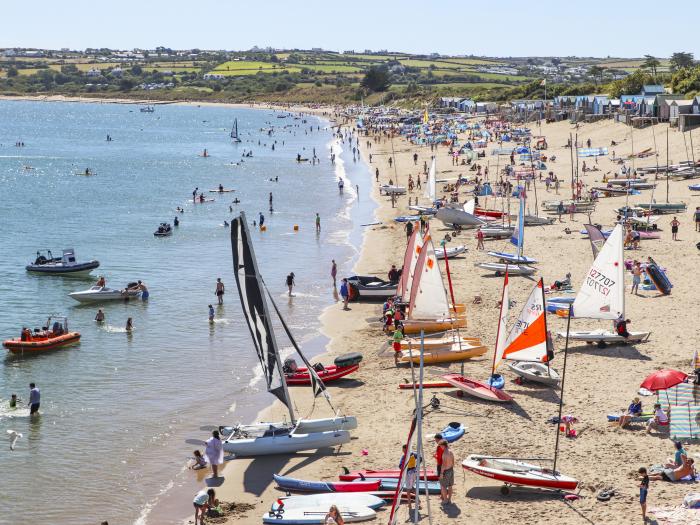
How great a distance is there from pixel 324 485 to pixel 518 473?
4.46 meters

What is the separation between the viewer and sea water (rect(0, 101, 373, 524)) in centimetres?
2356

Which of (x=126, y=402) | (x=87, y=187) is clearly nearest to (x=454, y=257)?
(x=126, y=402)

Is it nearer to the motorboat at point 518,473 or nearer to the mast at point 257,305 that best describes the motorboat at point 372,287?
the mast at point 257,305

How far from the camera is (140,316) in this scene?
129 ft

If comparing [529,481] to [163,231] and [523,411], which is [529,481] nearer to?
[523,411]

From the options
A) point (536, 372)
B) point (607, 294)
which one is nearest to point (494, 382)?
point (536, 372)

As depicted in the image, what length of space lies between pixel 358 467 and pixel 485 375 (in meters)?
7.13

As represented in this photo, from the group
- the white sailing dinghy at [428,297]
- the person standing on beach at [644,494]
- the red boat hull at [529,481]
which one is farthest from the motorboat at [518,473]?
the white sailing dinghy at [428,297]

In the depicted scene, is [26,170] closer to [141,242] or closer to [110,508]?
[141,242]

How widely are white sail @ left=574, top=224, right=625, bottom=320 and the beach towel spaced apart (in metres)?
12.5

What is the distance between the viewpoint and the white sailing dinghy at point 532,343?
992 inches

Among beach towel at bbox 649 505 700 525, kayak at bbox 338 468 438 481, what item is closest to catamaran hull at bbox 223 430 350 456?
kayak at bbox 338 468 438 481

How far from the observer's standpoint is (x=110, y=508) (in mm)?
21422

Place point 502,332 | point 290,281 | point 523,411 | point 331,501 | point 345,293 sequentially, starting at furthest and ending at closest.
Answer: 1. point 290,281
2. point 345,293
3. point 502,332
4. point 523,411
5. point 331,501
